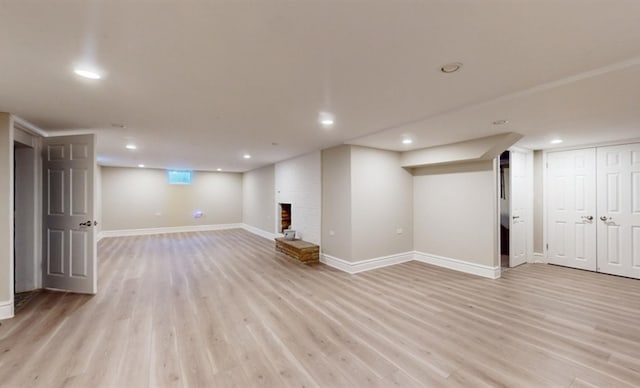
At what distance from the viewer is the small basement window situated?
32.1 feet

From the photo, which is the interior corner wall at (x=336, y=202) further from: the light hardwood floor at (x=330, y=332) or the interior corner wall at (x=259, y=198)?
the interior corner wall at (x=259, y=198)

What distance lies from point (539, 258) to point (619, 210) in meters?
1.55

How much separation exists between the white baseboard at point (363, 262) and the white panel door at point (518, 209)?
77.5 inches

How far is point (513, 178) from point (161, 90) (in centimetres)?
603

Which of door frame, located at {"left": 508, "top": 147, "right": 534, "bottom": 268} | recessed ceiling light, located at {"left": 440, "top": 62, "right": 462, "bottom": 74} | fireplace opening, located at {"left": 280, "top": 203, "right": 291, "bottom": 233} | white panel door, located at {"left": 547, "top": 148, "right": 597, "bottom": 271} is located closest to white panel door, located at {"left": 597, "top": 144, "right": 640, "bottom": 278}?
white panel door, located at {"left": 547, "top": 148, "right": 597, "bottom": 271}

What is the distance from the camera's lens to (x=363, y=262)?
4.98m

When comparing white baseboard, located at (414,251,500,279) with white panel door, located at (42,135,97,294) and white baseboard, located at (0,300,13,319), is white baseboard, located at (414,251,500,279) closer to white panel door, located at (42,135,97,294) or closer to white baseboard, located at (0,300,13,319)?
white panel door, located at (42,135,97,294)

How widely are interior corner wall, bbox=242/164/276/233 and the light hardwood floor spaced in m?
4.00

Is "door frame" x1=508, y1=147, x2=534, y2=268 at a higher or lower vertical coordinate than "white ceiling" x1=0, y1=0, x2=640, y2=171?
lower

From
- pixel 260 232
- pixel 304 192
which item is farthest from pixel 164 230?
pixel 304 192

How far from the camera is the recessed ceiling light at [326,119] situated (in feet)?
10.4

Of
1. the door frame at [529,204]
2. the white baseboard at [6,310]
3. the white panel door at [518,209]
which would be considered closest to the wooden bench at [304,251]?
the white panel door at [518,209]

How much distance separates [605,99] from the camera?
2568 mm

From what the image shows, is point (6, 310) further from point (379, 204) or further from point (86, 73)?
point (379, 204)
